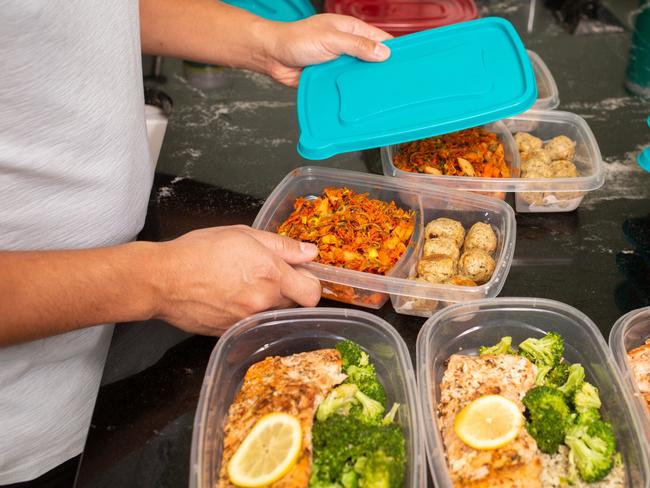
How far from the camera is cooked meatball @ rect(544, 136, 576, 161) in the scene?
2406mm

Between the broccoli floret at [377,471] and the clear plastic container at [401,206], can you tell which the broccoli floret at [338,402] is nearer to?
the broccoli floret at [377,471]

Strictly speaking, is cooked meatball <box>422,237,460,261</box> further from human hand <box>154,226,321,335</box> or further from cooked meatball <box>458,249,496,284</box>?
human hand <box>154,226,321,335</box>

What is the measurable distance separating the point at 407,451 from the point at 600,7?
2.97 metres

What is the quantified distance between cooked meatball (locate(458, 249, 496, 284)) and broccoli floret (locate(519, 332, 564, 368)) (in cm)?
26

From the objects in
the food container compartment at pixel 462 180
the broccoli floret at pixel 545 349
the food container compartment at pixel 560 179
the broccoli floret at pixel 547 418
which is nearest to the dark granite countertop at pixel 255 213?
the food container compartment at pixel 560 179

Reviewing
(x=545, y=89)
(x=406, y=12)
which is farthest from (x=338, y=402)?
(x=406, y=12)

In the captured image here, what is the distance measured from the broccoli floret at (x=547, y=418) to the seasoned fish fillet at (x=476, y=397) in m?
0.02

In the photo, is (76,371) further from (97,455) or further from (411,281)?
(411,281)

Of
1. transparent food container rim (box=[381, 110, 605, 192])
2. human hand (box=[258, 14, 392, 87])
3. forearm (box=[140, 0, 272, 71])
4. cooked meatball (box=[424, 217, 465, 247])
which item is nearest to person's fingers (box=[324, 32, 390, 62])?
human hand (box=[258, 14, 392, 87])

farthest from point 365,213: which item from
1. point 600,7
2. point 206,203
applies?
point 600,7

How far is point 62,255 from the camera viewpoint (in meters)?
1.48

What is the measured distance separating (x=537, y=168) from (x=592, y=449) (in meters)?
1.11

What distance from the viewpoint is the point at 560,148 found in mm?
2408

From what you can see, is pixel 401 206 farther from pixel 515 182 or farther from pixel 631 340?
pixel 631 340
